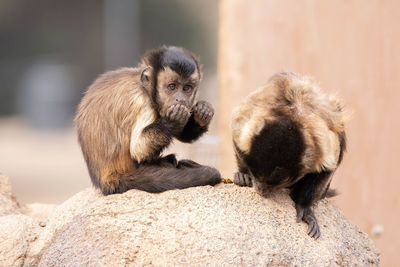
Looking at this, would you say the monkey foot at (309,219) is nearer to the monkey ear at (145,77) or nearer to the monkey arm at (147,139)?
the monkey arm at (147,139)

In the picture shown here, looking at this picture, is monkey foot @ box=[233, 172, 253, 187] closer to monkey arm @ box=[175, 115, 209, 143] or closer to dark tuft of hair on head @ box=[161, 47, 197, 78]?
monkey arm @ box=[175, 115, 209, 143]

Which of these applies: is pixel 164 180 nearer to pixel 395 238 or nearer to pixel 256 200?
pixel 256 200

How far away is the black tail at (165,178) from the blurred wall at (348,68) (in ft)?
9.76

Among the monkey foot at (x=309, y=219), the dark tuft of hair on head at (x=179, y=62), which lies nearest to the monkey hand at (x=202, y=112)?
the dark tuft of hair on head at (x=179, y=62)

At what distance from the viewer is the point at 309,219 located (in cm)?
419

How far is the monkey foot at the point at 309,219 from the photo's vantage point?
4.12 meters

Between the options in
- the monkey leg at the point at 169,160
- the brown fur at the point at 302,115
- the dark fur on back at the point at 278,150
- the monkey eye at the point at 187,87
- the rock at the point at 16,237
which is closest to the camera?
the dark fur on back at the point at 278,150

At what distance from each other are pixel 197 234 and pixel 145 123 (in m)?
1.05

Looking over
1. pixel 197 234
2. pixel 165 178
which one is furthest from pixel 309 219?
pixel 165 178

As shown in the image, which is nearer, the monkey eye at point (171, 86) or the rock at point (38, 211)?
the monkey eye at point (171, 86)

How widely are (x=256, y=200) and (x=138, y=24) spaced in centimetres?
870

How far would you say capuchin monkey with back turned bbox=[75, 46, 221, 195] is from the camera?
441 cm

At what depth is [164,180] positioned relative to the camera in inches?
170

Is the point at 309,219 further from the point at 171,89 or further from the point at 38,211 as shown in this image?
the point at 38,211
